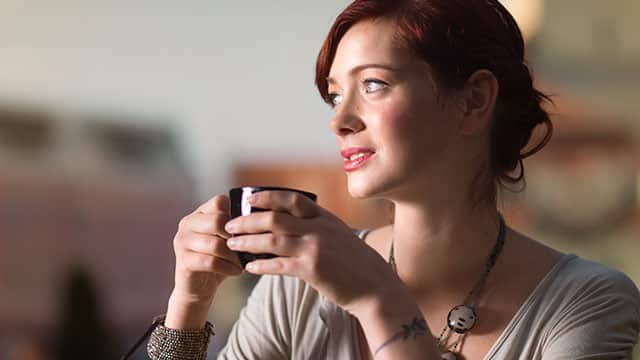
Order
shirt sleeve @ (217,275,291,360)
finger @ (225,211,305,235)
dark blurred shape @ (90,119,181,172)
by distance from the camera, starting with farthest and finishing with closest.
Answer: dark blurred shape @ (90,119,181,172), shirt sleeve @ (217,275,291,360), finger @ (225,211,305,235)

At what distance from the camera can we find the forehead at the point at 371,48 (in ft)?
3.25

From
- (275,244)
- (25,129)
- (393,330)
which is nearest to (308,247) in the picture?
(275,244)

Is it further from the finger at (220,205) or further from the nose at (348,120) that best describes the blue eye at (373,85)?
the finger at (220,205)

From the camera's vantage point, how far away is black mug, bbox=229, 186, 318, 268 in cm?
85

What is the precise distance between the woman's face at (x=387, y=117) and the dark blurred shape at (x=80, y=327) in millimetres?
2797

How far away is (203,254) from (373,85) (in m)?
0.31

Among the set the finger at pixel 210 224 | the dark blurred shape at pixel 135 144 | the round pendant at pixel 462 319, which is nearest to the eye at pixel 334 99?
the finger at pixel 210 224

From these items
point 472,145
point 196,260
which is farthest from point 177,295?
point 472,145

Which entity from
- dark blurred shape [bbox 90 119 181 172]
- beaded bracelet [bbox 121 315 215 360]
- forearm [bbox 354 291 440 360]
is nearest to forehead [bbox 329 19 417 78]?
forearm [bbox 354 291 440 360]

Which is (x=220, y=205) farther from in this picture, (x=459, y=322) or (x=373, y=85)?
(x=459, y=322)

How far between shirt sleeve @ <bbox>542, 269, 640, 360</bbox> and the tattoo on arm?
0.22 metres

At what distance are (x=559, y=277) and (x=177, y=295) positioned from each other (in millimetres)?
529

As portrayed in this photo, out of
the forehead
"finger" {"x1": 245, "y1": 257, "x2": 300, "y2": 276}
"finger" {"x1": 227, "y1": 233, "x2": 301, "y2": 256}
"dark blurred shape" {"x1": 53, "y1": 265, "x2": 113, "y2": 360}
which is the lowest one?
"dark blurred shape" {"x1": 53, "y1": 265, "x2": 113, "y2": 360}

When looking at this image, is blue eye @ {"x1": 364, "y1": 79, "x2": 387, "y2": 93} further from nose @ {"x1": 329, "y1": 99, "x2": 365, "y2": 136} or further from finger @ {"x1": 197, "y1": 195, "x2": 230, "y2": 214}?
finger @ {"x1": 197, "y1": 195, "x2": 230, "y2": 214}
